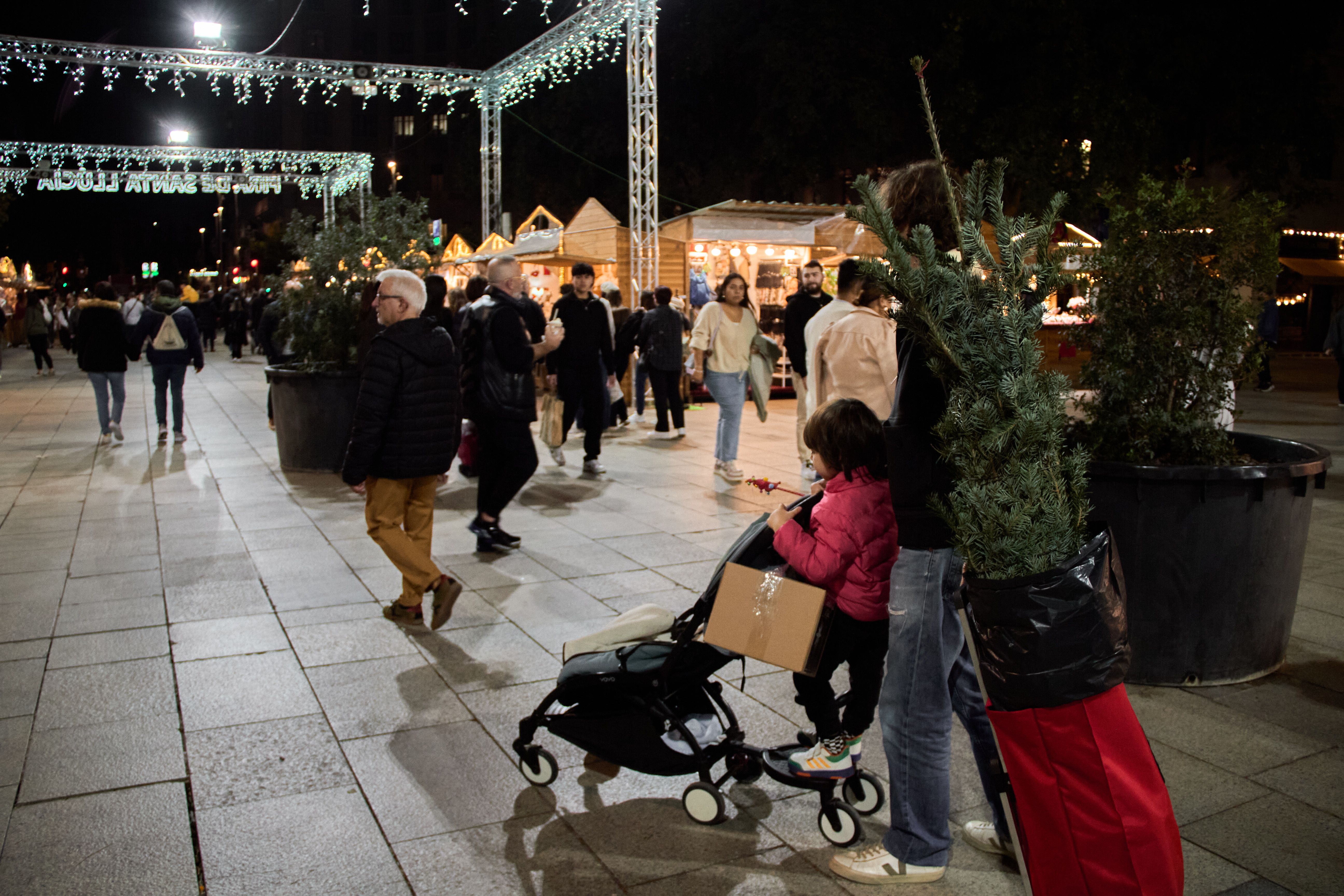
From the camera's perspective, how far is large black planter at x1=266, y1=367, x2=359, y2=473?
947cm

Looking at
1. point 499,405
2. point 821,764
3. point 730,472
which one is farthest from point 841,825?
point 730,472

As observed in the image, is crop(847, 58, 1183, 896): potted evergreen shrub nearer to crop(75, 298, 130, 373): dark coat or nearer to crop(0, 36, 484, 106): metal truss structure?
crop(75, 298, 130, 373): dark coat

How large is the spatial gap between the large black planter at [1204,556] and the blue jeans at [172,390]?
10.7 meters

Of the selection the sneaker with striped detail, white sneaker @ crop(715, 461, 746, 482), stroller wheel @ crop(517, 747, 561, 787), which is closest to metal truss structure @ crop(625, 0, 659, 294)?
white sneaker @ crop(715, 461, 746, 482)

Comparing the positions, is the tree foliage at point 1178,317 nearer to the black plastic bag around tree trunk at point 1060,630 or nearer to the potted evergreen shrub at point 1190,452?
the potted evergreen shrub at point 1190,452

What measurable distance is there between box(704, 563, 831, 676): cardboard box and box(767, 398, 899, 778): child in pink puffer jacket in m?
0.08

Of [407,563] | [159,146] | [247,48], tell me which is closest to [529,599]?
[407,563]

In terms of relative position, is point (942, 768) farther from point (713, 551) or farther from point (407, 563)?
point (713, 551)

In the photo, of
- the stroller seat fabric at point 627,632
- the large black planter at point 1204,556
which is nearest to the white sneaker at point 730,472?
the large black planter at point 1204,556

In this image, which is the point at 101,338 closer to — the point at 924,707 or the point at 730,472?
the point at 730,472

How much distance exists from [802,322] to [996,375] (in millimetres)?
7241

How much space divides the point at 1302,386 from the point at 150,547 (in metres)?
19.7

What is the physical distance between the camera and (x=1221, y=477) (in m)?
4.11

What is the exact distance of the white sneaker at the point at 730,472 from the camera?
920 centimetres
